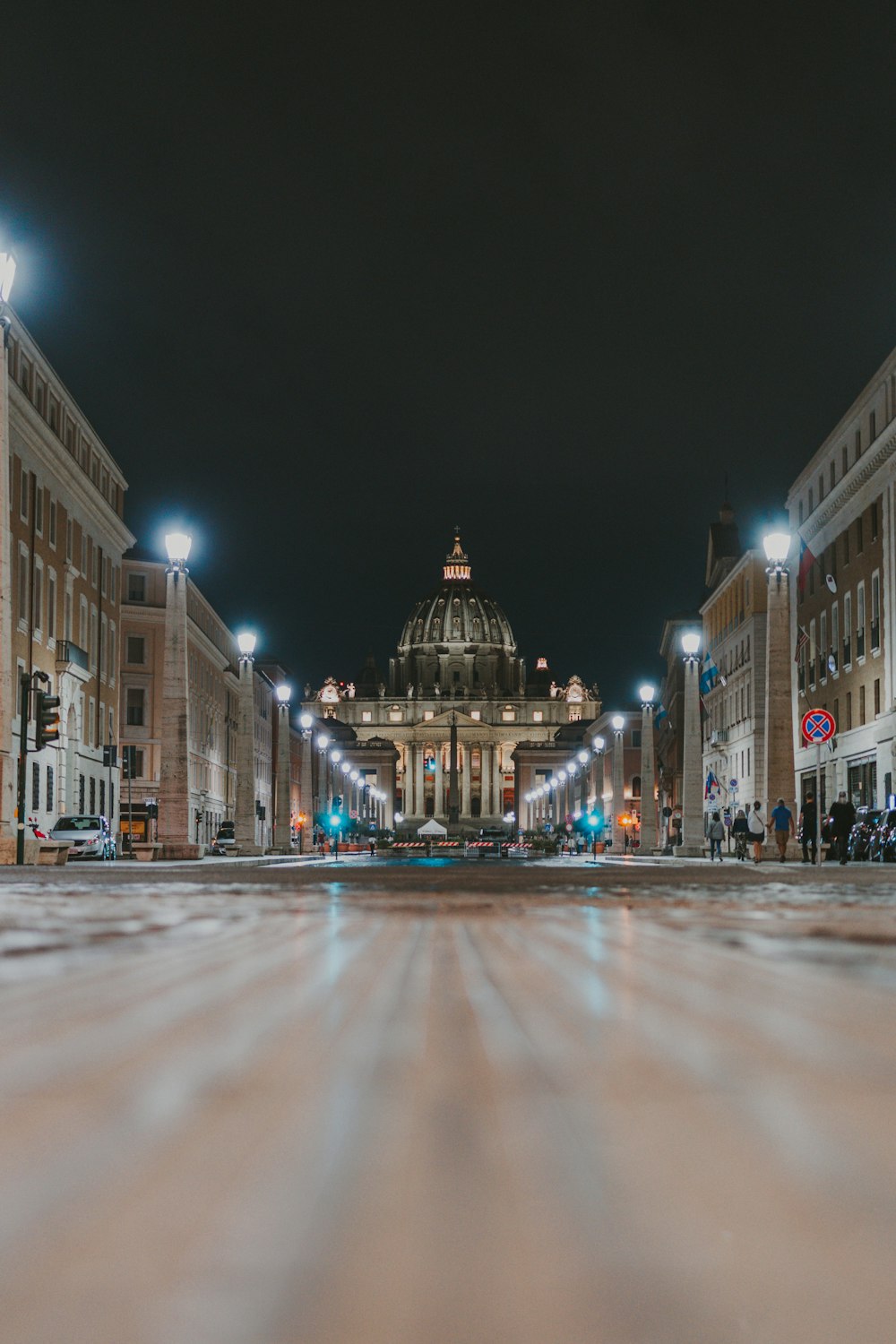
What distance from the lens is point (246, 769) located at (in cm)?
5322

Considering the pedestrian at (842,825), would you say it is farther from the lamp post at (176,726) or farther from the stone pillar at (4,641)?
the stone pillar at (4,641)

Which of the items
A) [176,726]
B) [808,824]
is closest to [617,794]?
[808,824]

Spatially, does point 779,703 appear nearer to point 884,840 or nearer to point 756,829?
point 756,829

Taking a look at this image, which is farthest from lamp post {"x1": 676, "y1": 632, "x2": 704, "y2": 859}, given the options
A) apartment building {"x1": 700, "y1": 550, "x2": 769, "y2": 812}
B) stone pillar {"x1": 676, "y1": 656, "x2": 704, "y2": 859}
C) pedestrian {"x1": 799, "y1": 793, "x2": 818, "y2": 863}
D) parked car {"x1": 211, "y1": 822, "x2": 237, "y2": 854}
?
parked car {"x1": 211, "y1": 822, "x2": 237, "y2": 854}

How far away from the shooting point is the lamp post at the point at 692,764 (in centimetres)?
4812

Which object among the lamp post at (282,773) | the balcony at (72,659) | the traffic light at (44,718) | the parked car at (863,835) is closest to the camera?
the traffic light at (44,718)

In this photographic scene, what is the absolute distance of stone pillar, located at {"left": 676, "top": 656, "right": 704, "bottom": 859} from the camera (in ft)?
159

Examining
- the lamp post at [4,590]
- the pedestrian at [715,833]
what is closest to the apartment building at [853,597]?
the pedestrian at [715,833]

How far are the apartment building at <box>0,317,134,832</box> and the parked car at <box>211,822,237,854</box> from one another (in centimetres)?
455

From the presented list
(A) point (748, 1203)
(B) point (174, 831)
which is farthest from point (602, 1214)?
(B) point (174, 831)

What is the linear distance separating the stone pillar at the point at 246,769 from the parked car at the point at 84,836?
14.0 feet

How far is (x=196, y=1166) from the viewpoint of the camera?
7.84 feet

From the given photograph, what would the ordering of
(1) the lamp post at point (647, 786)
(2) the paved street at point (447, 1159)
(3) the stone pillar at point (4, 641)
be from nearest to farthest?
(2) the paved street at point (447, 1159) < (3) the stone pillar at point (4, 641) < (1) the lamp post at point (647, 786)

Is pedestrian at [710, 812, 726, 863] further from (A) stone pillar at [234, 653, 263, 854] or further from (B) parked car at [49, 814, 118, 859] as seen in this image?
(B) parked car at [49, 814, 118, 859]
